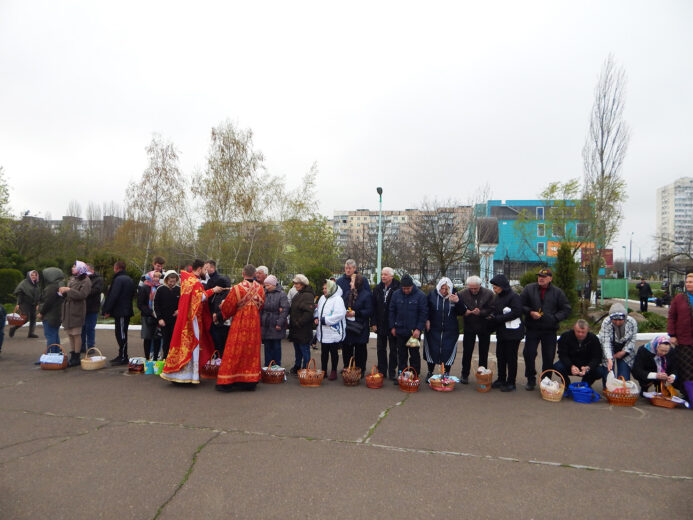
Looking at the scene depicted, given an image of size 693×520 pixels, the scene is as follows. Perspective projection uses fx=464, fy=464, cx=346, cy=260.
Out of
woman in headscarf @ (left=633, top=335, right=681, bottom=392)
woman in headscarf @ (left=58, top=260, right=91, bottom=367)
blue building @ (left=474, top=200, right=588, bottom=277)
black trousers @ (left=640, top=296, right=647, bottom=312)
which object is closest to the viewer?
woman in headscarf @ (left=633, top=335, right=681, bottom=392)

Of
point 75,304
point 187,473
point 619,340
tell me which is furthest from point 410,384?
point 75,304

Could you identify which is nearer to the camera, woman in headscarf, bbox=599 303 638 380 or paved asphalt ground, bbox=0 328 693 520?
paved asphalt ground, bbox=0 328 693 520

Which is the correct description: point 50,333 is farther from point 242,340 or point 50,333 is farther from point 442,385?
point 442,385

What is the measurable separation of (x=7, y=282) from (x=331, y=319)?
18748mm

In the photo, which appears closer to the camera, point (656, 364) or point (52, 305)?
point (656, 364)

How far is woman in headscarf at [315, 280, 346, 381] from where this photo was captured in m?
7.52

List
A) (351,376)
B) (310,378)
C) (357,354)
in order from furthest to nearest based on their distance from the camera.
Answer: (357,354) → (351,376) → (310,378)

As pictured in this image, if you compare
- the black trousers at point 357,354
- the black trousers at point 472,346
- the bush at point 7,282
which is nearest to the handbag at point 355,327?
the black trousers at point 357,354

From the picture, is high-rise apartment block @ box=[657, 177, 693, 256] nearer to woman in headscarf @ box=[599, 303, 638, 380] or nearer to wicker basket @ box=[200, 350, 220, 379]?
woman in headscarf @ box=[599, 303, 638, 380]

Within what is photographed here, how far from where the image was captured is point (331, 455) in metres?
4.46

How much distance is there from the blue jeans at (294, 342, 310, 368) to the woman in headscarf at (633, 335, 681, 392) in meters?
4.98

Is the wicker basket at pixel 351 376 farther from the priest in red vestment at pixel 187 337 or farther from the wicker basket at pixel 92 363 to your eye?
the wicker basket at pixel 92 363

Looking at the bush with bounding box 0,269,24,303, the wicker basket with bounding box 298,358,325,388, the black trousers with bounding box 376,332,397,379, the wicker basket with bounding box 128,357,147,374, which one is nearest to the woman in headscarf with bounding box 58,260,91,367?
the wicker basket with bounding box 128,357,147,374

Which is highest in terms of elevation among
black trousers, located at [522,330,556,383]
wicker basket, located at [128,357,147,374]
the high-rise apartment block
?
the high-rise apartment block
